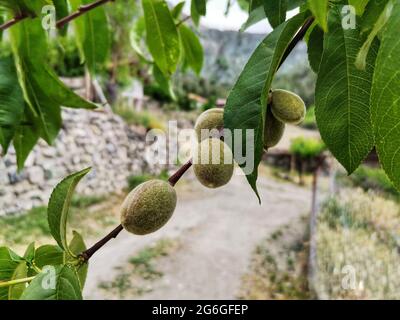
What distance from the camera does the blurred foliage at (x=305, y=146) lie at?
539 centimetres

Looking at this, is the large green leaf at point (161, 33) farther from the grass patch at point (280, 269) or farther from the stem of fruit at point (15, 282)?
the grass patch at point (280, 269)

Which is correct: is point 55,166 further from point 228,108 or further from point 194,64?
point 228,108

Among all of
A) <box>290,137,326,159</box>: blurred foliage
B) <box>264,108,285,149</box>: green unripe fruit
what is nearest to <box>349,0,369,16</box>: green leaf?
<box>264,108,285,149</box>: green unripe fruit

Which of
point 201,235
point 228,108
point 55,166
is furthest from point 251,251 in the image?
point 228,108

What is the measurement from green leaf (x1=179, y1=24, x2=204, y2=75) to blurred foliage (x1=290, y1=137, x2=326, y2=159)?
464cm

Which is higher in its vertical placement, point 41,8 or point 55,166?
point 41,8

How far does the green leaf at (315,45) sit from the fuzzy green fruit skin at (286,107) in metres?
0.04

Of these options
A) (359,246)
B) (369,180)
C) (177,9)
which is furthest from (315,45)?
(369,180)

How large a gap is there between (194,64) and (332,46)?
57 cm

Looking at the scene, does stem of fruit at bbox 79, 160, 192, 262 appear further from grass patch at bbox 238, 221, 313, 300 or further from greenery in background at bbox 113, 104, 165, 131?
greenery in background at bbox 113, 104, 165, 131

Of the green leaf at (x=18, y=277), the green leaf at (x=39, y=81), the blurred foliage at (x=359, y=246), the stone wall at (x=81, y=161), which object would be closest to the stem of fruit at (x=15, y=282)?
the green leaf at (x=18, y=277)

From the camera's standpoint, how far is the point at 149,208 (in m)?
0.38

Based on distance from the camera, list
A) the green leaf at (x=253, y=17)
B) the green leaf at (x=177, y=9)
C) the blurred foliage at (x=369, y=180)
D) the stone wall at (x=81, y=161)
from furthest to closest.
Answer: the stone wall at (x=81, y=161)
the blurred foliage at (x=369, y=180)
the green leaf at (x=177, y=9)
the green leaf at (x=253, y=17)

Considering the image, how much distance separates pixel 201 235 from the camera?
410 cm
